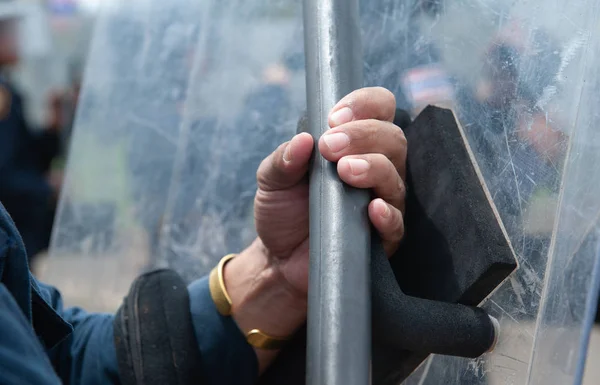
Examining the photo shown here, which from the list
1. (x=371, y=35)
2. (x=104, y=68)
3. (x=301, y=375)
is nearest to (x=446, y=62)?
(x=371, y=35)

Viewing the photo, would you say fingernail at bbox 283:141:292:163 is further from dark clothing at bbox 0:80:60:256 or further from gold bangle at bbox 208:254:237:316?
dark clothing at bbox 0:80:60:256

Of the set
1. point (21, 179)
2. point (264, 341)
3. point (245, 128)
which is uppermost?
point (245, 128)

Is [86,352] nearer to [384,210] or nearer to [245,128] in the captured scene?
[245,128]

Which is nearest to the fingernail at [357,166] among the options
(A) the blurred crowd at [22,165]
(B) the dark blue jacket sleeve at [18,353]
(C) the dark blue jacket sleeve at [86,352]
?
(B) the dark blue jacket sleeve at [18,353]

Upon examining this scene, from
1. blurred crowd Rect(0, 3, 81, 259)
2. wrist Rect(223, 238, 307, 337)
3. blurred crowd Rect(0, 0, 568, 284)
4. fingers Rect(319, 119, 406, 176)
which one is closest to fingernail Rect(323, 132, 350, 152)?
fingers Rect(319, 119, 406, 176)

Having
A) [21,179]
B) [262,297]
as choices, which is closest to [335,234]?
[262,297]

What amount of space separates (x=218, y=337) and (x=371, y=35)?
0.45 metres

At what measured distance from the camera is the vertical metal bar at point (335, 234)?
56cm

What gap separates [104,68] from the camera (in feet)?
4.52

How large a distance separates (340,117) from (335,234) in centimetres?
13

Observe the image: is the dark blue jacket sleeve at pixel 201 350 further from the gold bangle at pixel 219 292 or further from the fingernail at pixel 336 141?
the fingernail at pixel 336 141

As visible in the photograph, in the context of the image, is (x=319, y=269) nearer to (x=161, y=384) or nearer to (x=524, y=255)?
(x=524, y=255)

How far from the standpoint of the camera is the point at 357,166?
66cm

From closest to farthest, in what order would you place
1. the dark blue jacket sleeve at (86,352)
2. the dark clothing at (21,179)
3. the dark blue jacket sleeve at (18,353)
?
the dark blue jacket sleeve at (18,353) < the dark blue jacket sleeve at (86,352) < the dark clothing at (21,179)
